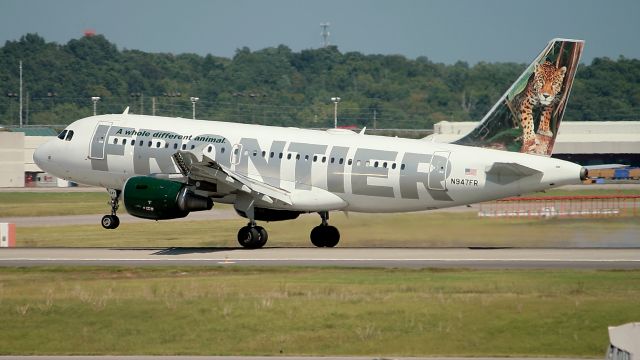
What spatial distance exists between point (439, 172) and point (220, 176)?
8.61 meters

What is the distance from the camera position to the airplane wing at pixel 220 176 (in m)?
47.7

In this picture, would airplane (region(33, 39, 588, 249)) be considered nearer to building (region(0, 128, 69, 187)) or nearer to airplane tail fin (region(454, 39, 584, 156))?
airplane tail fin (region(454, 39, 584, 156))

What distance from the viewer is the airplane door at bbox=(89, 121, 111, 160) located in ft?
176

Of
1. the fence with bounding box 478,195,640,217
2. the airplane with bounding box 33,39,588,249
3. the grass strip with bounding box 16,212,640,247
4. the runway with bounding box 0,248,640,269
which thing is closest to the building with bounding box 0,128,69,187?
the grass strip with bounding box 16,212,640,247

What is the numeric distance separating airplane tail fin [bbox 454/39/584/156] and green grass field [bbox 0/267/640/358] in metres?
9.48

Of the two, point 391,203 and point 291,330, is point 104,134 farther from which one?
point 291,330

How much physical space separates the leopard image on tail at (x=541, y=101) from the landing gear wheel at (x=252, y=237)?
11.0 metres

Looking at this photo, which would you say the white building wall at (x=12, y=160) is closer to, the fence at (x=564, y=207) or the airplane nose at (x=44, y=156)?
the fence at (x=564, y=207)

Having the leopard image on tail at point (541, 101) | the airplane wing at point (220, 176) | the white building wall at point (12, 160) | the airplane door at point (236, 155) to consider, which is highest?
the leopard image on tail at point (541, 101)

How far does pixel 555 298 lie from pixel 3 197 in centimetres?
7079

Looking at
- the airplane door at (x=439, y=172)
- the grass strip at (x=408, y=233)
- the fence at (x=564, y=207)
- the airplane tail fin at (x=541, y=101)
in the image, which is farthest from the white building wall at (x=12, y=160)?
the airplane tail fin at (x=541, y=101)

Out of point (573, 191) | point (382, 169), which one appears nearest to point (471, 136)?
point (382, 169)

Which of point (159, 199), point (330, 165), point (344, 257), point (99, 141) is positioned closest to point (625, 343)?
point (344, 257)

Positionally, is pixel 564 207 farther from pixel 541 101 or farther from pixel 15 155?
pixel 15 155
